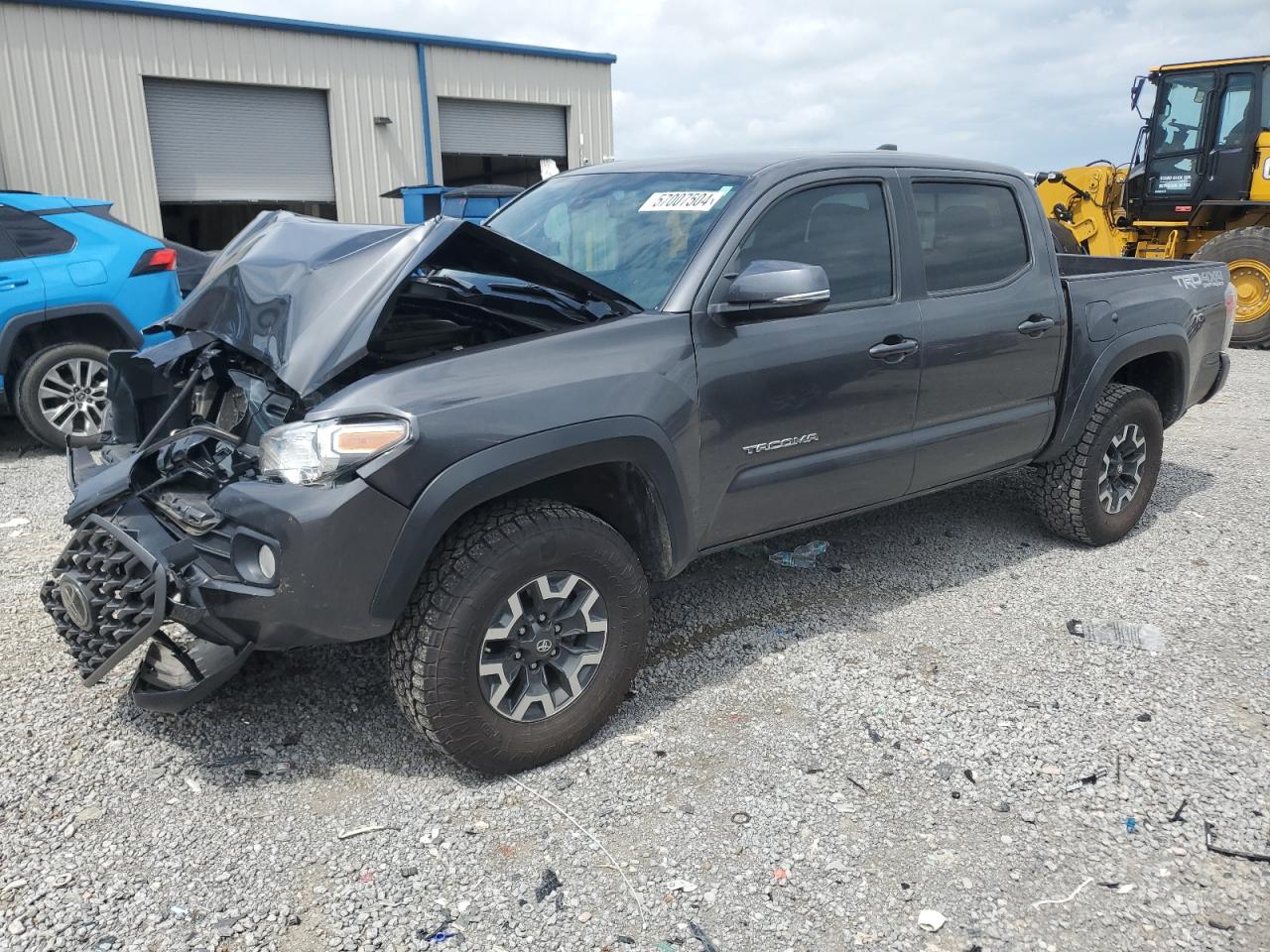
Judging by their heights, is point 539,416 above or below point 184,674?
above

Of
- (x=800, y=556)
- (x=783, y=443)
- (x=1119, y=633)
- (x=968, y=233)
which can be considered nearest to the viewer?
(x=783, y=443)

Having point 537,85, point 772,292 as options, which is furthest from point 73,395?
point 537,85

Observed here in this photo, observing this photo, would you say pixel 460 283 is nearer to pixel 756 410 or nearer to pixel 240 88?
pixel 756 410

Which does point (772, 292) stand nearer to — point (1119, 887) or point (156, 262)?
point (1119, 887)

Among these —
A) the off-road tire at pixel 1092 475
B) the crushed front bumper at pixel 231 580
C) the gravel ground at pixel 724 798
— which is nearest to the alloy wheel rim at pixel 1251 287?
the off-road tire at pixel 1092 475

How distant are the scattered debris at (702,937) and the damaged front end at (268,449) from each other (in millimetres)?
1140

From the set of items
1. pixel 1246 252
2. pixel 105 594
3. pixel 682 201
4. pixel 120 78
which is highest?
pixel 120 78

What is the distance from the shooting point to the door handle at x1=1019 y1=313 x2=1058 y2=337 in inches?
166

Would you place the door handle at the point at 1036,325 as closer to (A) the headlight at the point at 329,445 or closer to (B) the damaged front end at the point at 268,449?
(B) the damaged front end at the point at 268,449

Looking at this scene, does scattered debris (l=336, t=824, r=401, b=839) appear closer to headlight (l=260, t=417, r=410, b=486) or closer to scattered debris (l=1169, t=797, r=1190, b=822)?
headlight (l=260, t=417, r=410, b=486)

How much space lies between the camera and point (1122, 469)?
4.97m

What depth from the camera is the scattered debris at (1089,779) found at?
9.53 ft

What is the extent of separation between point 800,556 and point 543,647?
207 centimetres

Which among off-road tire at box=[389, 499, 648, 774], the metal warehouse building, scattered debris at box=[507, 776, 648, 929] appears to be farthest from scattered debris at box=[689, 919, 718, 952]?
the metal warehouse building
